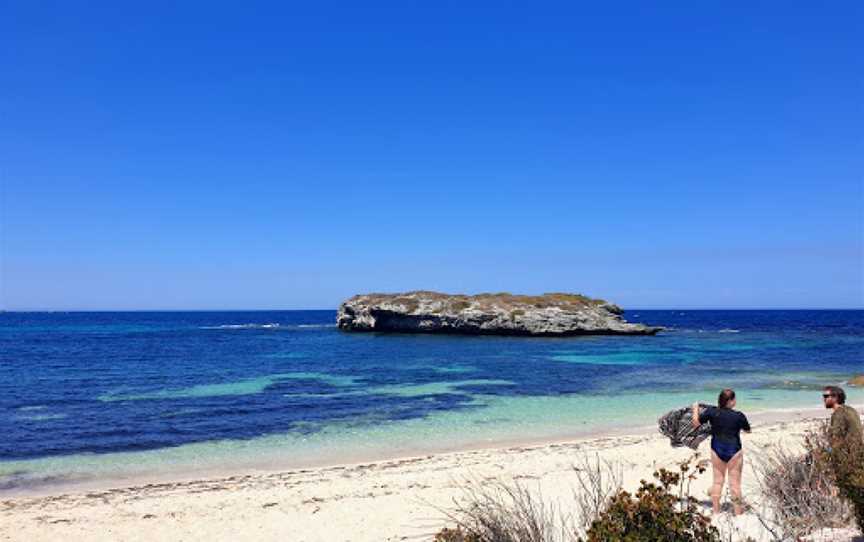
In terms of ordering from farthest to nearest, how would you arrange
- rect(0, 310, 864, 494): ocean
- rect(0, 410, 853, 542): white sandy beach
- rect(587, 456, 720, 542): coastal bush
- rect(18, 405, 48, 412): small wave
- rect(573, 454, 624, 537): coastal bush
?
rect(18, 405, 48, 412): small wave < rect(0, 310, 864, 494): ocean < rect(0, 410, 853, 542): white sandy beach < rect(573, 454, 624, 537): coastal bush < rect(587, 456, 720, 542): coastal bush

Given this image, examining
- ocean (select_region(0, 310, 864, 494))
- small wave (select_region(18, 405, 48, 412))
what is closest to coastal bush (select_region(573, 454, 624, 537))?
ocean (select_region(0, 310, 864, 494))

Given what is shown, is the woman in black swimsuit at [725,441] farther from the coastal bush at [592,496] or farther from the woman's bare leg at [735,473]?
the coastal bush at [592,496]

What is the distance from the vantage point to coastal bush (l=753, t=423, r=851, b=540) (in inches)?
259

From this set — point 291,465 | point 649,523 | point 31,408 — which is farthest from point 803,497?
point 31,408

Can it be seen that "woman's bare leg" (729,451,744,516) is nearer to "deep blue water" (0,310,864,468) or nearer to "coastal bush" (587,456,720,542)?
"coastal bush" (587,456,720,542)

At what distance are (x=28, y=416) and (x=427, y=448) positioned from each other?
15.0 m

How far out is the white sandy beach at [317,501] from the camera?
9.68 m

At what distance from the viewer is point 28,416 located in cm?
2120

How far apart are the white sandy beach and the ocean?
1.86m

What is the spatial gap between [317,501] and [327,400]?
13.8 meters

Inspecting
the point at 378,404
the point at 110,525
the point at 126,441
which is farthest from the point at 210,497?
the point at 378,404

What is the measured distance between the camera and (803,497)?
7.34m

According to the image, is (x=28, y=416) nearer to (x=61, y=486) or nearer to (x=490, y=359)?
(x=61, y=486)

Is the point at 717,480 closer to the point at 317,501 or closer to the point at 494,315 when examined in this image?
the point at 317,501
